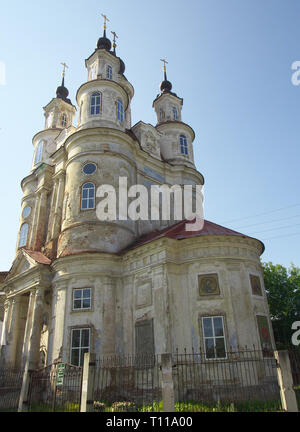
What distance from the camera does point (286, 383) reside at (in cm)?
909

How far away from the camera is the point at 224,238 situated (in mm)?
16375

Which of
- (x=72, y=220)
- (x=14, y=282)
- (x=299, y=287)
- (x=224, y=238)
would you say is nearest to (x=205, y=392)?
(x=224, y=238)

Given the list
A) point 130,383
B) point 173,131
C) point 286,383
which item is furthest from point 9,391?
point 173,131

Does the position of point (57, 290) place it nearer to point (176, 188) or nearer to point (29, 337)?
point (29, 337)

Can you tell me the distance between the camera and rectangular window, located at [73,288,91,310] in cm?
1788

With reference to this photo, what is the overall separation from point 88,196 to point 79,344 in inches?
325

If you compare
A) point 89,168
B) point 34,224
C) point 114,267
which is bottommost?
point 114,267

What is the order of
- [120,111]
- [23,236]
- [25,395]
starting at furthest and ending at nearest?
[23,236], [120,111], [25,395]

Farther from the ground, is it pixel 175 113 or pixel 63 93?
pixel 63 93

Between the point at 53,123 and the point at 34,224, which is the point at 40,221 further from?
the point at 53,123

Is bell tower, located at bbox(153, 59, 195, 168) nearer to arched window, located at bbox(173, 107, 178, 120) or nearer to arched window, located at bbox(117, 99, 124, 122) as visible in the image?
arched window, located at bbox(173, 107, 178, 120)

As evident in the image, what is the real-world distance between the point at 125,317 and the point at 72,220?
654 centimetres

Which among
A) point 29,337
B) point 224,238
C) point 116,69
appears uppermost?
point 116,69

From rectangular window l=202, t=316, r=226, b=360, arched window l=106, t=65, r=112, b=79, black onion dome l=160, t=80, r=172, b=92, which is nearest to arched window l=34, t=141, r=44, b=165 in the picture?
arched window l=106, t=65, r=112, b=79
